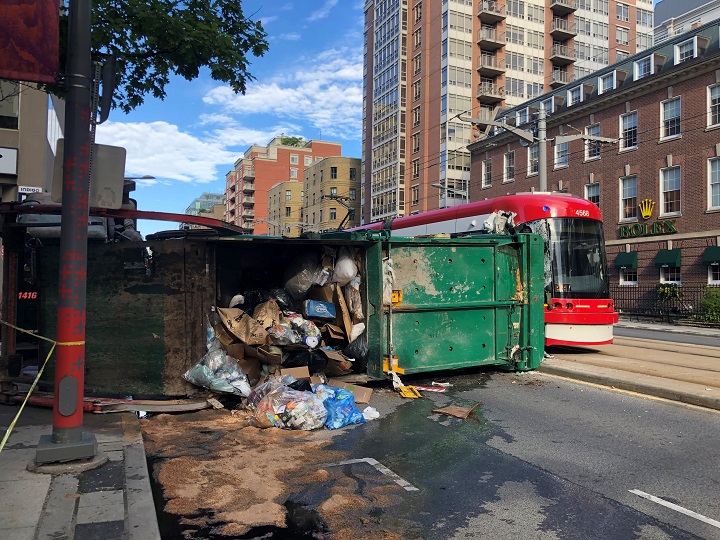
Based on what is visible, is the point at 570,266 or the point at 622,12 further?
the point at 622,12

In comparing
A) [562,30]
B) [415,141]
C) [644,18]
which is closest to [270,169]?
[415,141]

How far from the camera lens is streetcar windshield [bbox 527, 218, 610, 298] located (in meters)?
10.6

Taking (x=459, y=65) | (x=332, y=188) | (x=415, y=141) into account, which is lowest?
(x=332, y=188)

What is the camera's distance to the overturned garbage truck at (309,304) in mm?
6582

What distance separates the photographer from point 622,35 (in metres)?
58.0

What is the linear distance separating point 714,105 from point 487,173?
1763 cm

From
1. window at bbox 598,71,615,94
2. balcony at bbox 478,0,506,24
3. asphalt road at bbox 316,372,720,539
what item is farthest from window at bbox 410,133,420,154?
asphalt road at bbox 316,372,720,539

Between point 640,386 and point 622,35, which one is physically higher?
point 622,35

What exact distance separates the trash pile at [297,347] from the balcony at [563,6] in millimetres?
54862

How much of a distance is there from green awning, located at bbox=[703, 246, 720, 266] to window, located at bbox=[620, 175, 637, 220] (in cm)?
487

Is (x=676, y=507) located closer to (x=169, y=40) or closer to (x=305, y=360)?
(x=305, y=360)

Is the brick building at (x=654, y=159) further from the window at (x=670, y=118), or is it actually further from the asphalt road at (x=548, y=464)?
the asphalt road at (x=548, y=464)

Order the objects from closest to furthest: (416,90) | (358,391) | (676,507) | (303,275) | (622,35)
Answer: (676,507), (358,391), (303,275), (416,90), (622,35)

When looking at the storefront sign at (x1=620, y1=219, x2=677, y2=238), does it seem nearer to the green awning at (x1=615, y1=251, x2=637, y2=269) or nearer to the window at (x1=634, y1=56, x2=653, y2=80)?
the green awning at (x1=615, y1=251, x2=637, y2=269)
